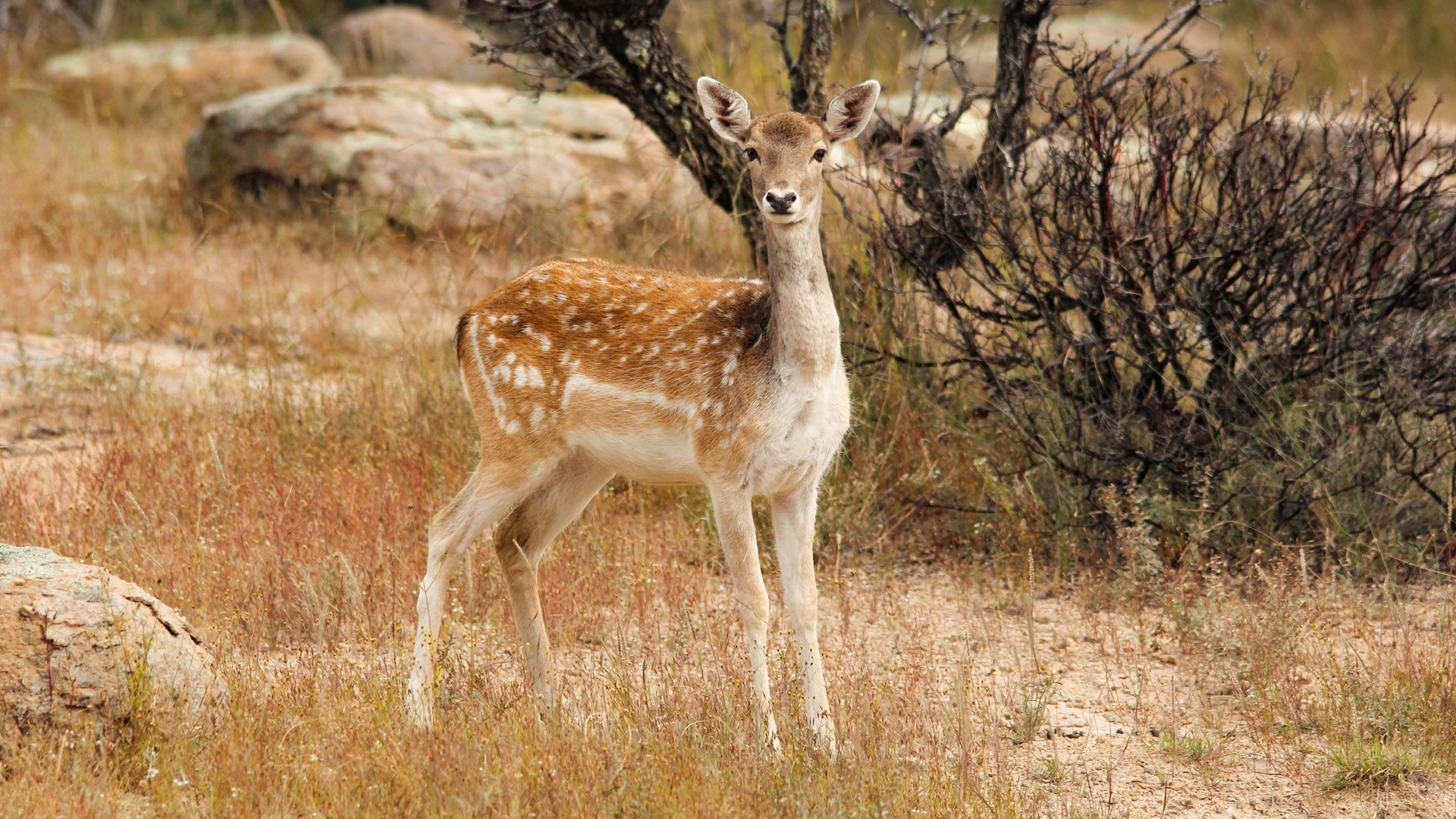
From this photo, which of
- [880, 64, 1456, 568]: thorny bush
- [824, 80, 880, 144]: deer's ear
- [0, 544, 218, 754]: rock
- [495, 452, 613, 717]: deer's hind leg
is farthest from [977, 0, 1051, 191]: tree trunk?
[0, 544, 218, 754]: rock

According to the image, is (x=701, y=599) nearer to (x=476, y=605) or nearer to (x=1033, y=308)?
(x=476, y=605)

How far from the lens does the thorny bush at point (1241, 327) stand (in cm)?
583

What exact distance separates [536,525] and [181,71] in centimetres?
1302

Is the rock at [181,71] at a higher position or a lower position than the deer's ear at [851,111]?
lower

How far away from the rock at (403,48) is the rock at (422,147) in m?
6.06

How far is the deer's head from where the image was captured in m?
4.39

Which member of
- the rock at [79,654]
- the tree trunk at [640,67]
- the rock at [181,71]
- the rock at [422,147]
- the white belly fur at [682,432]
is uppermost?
the tree trunk at [640,67]

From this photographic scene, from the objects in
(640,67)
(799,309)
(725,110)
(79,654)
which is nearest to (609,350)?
(799,309)

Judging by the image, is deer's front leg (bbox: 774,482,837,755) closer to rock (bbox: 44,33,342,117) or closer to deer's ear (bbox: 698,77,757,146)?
deer's ear (bbox: 698,77,757,146)

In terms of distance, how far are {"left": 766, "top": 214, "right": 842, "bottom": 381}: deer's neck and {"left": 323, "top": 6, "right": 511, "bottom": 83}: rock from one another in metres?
14.2

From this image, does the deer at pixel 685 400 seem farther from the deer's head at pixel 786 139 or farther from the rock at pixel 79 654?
the rock at pixel 79 654

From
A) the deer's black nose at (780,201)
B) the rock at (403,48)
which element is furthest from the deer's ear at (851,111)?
the rock at (403,48)

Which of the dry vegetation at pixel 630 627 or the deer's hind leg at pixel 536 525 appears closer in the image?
the dry vegetation at pixel 630 627

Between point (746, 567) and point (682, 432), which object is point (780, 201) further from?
point (746, 567)
